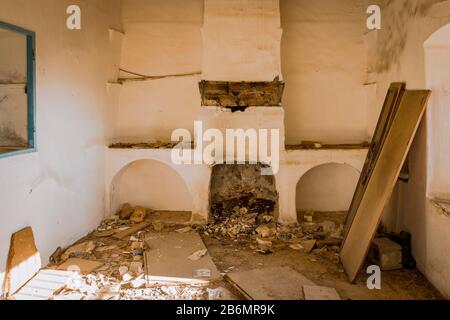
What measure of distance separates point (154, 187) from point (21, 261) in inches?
124

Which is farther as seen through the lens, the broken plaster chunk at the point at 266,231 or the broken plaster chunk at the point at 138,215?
the broken plaster chunk at the point at 138,215

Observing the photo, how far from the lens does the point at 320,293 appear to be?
4035 millimetres

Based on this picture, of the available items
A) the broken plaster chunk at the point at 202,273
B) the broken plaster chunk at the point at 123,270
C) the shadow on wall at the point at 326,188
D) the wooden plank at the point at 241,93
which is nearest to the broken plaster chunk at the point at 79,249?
the broken plaster chunk at the point at 123,270

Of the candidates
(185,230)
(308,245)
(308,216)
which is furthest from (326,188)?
(185,230)

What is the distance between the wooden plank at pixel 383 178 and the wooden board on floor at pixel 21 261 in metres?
3.66

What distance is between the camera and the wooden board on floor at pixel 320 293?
3.96 meters

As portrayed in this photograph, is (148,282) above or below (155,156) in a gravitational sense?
below

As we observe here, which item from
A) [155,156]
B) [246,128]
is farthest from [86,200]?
[246,128]

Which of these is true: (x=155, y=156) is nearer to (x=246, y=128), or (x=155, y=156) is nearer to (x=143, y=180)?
(x=143, y=180)

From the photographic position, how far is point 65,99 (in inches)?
203

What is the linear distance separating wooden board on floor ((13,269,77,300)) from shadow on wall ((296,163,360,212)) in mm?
4222

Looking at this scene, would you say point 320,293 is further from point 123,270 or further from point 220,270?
point 123,270

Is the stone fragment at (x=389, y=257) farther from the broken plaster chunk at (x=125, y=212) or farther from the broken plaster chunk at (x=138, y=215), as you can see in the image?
the broken plaster chunk at (x=125, y=212)
